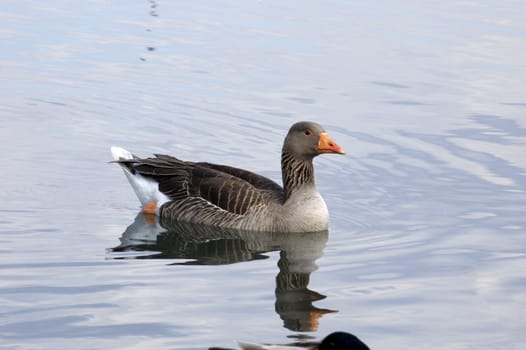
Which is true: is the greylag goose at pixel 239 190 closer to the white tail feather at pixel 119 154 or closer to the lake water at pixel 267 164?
the white tail feather at pixel 119 154

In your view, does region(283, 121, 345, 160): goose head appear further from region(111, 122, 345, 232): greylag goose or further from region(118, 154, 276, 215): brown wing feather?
region(118, 154, 276, 215): brown wing feather

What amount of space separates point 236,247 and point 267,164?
3560 millimetres

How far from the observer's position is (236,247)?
47.6 ft

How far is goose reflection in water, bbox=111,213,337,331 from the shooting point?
1227 cm

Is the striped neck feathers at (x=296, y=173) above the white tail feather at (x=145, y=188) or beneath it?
above

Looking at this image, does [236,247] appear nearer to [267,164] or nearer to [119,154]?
[119,154]

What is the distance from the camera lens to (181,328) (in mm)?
10562

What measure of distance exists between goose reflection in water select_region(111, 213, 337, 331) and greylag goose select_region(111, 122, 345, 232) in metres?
0.18

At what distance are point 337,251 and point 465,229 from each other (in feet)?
6.22

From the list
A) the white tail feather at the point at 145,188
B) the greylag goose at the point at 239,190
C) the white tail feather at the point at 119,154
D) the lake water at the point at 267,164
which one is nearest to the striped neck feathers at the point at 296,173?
the greylag goose at the point at 239,190

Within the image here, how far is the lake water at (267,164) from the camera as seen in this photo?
11.2 m

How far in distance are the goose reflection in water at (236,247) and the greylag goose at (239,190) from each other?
175 millimetres

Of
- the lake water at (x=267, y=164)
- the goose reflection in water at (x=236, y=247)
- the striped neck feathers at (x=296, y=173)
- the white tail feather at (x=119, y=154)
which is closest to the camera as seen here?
the lake water at (x=267, y=164)

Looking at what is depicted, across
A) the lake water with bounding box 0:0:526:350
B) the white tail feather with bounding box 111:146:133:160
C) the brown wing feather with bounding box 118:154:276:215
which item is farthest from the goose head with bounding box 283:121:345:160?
the white tail feather with bounding box 111:146:133:160
